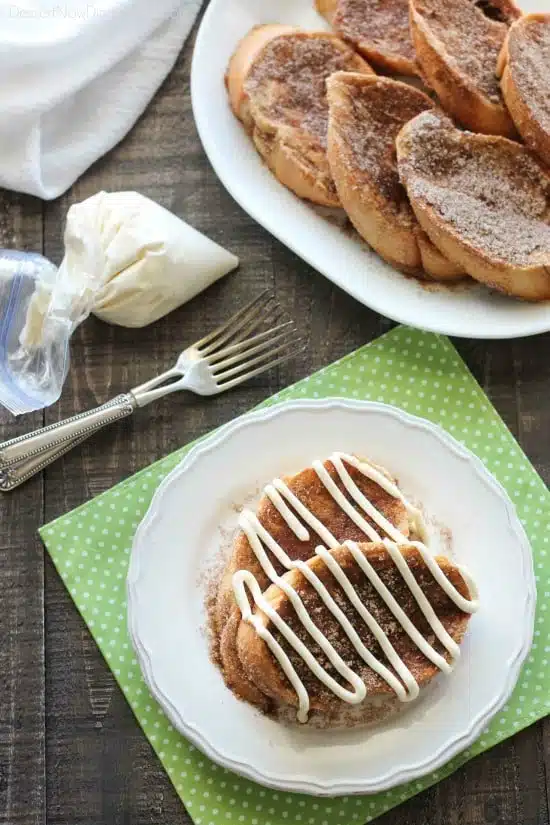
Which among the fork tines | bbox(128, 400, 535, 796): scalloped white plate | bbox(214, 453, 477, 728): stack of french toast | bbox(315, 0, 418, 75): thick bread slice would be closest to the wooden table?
the fork tines

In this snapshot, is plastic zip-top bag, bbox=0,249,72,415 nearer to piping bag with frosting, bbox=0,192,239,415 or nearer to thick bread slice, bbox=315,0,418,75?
piping bag with frosting, bbox=0,192,239,415

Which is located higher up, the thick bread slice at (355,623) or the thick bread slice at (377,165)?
the thick bread slice at (377,165)

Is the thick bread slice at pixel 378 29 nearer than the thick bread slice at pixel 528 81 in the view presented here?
No

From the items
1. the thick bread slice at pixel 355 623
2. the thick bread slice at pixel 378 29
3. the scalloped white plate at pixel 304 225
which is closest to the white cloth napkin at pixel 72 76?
the scalloped white plate at pixel 304 225

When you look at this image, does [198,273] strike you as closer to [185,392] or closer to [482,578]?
[185,392]

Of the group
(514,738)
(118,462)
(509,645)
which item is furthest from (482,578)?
(118,462)

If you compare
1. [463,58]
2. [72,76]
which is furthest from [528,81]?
[72,76]

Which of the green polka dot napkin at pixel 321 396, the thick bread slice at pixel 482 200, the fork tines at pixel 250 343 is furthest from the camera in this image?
the fork tines at pixel 250 343

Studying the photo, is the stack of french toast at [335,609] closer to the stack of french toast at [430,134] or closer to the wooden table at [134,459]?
the wooden table at [134,459]
